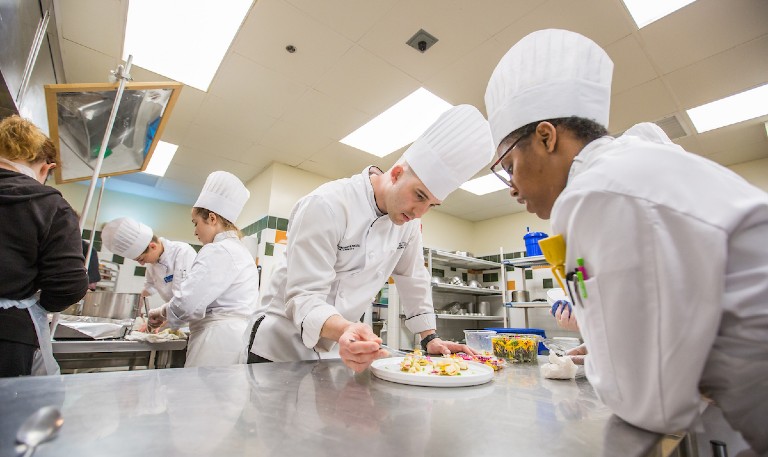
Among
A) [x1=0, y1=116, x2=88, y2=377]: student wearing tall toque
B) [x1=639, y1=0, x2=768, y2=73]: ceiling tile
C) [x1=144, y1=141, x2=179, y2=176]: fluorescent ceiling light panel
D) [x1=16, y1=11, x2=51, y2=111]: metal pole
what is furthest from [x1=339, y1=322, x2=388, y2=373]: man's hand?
[x1=144, y1=141, x2=179, y2=176]: fluorescent ceiling light panel

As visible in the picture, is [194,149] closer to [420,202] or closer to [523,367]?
[420,202]

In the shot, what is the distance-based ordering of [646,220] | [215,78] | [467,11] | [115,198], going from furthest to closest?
[115,198], [215,78], [467,11], [646,220]

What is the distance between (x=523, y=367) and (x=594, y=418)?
62cm

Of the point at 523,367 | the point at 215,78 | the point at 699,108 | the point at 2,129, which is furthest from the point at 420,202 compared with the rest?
the point at 699,108

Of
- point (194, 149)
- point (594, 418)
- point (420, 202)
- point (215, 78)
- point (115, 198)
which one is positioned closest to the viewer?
point (594, 418)

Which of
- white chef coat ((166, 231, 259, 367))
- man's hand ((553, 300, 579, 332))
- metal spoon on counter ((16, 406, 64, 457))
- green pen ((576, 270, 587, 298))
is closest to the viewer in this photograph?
metal spoon on counter ((16, 406, 64, 457))

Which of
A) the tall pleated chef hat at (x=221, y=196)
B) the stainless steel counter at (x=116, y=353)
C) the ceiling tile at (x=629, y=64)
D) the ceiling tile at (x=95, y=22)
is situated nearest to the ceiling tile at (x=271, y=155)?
the ceiling tile at (x=95, y=22)

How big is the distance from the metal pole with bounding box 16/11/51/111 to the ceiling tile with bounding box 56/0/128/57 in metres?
Result: 0.40

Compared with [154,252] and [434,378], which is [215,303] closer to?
[154,252]

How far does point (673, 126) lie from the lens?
3.47 meters

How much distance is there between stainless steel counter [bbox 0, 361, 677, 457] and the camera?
0.45 m

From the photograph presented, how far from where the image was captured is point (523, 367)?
47.9 inches

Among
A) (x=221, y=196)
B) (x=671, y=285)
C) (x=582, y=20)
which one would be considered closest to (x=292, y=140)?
(x=221, y=196)

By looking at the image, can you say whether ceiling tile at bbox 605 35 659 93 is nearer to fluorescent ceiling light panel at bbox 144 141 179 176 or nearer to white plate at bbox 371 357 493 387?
white plate at bbox 371 357 493 387
